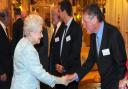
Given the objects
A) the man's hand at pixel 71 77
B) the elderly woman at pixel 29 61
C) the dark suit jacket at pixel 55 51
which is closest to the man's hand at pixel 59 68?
the dark suit jacket at pixel 55 51

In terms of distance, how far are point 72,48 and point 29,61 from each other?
1275mm

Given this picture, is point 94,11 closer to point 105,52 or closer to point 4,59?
point 105,52

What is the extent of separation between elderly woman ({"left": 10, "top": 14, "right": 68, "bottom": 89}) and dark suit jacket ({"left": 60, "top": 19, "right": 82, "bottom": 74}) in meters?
1.10

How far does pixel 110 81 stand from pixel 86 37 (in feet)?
34.9

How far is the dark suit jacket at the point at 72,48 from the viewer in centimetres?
419

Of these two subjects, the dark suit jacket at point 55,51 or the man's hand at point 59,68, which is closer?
the man's hand at point 59,68

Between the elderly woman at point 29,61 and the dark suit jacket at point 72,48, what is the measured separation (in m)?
1.10

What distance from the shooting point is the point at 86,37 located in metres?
13.8

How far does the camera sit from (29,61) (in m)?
3.02

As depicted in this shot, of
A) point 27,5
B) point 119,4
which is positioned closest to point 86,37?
point 119,4

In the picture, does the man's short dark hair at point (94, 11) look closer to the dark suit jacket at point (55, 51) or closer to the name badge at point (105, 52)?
the name badge at point (105, 52)

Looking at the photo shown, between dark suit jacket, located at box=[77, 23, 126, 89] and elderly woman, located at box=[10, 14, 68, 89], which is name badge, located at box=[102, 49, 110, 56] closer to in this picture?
dark suit jacket, located at box=[77, 23, 126, 89]

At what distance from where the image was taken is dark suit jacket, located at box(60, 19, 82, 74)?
13.8 feet

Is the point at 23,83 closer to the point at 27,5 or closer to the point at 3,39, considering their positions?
the point at 3,39
